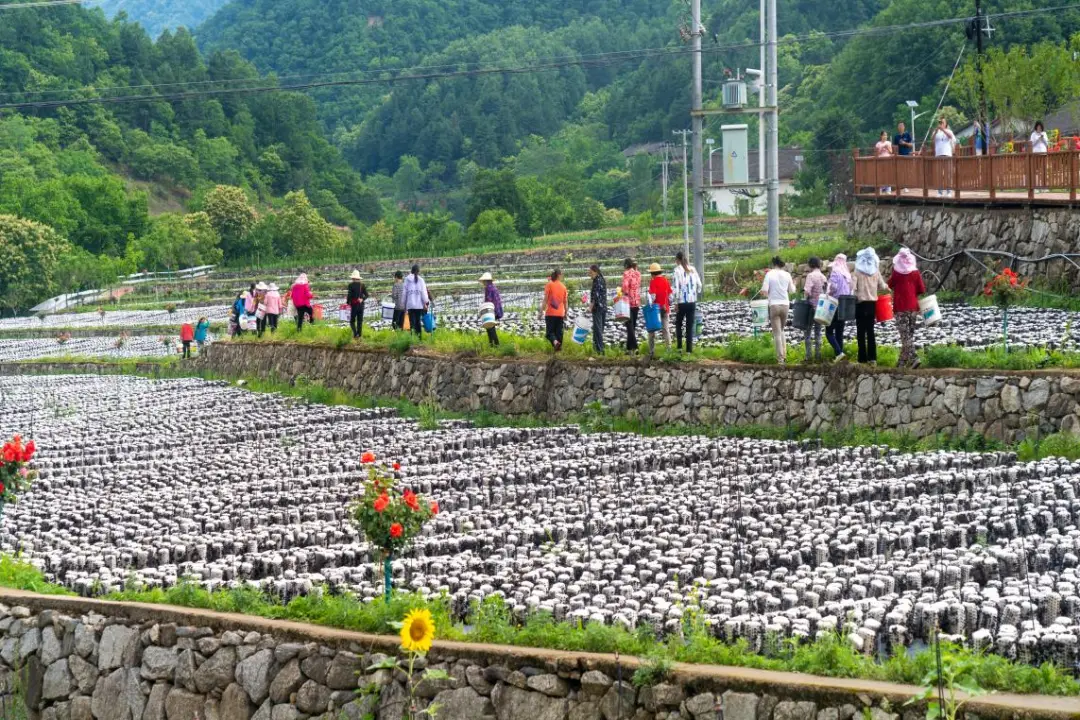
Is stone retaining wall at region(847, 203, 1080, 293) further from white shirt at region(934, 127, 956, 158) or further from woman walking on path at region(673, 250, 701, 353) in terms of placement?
woman walking on path at region(673, 250, 701, 353)

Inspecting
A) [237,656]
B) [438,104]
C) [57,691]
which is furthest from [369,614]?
[438,104]

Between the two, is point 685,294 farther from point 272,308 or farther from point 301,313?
point 272,308

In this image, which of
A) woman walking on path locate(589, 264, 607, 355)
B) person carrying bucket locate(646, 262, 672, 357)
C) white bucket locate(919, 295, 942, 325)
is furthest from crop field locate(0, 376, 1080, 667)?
white bucket locate(919, 295, 942, 325)

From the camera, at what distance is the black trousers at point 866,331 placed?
2031cm

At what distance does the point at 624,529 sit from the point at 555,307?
10139 mm

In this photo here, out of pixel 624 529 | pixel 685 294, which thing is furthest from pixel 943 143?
pixel 624 529

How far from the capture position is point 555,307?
25.0 metres

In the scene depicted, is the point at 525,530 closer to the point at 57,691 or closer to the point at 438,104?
the point at 57,691

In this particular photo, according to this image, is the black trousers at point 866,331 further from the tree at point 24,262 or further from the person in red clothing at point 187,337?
the tree at point 24,262

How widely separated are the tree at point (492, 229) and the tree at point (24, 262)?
2241 centimetres

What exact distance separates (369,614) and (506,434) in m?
11.8

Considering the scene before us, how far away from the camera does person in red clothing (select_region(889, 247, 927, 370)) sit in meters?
19.8

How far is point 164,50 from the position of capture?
Answer: 142 m

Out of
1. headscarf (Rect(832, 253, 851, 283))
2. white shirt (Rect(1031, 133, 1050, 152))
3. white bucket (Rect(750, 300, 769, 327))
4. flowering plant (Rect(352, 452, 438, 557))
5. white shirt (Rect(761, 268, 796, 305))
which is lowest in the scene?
flowering plant (Rect(352, 452, 438, 557))
